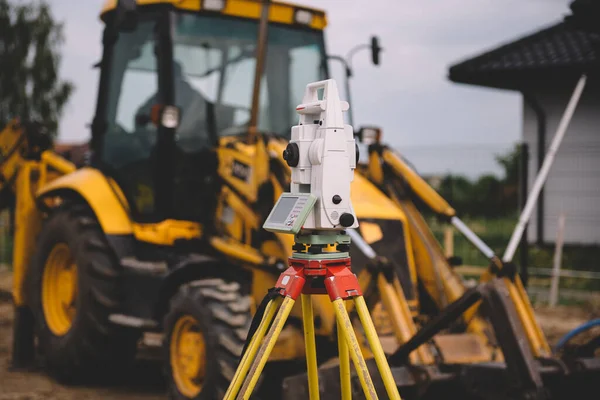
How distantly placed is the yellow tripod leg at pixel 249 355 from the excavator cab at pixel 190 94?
3004 millimetres

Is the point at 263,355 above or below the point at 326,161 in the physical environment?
below

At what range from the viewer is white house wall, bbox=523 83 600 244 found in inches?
436

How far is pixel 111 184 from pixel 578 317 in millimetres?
5687

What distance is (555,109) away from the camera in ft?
44.2

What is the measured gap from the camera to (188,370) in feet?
18.8

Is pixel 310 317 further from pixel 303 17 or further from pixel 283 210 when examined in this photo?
pixel 303 17

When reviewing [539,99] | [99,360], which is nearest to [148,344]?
[99,360]

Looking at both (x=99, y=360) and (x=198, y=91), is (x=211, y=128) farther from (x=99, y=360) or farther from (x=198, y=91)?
(x=99, y=360)

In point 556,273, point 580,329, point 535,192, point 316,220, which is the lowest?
point 556,273

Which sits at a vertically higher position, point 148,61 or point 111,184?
point 148,61

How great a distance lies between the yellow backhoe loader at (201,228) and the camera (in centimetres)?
533

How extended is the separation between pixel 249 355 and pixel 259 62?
11.0 ft

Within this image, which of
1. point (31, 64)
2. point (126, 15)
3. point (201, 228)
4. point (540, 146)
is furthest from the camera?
point (31, 64)

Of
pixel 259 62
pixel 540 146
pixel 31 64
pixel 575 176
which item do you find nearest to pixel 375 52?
pixel 259 62
